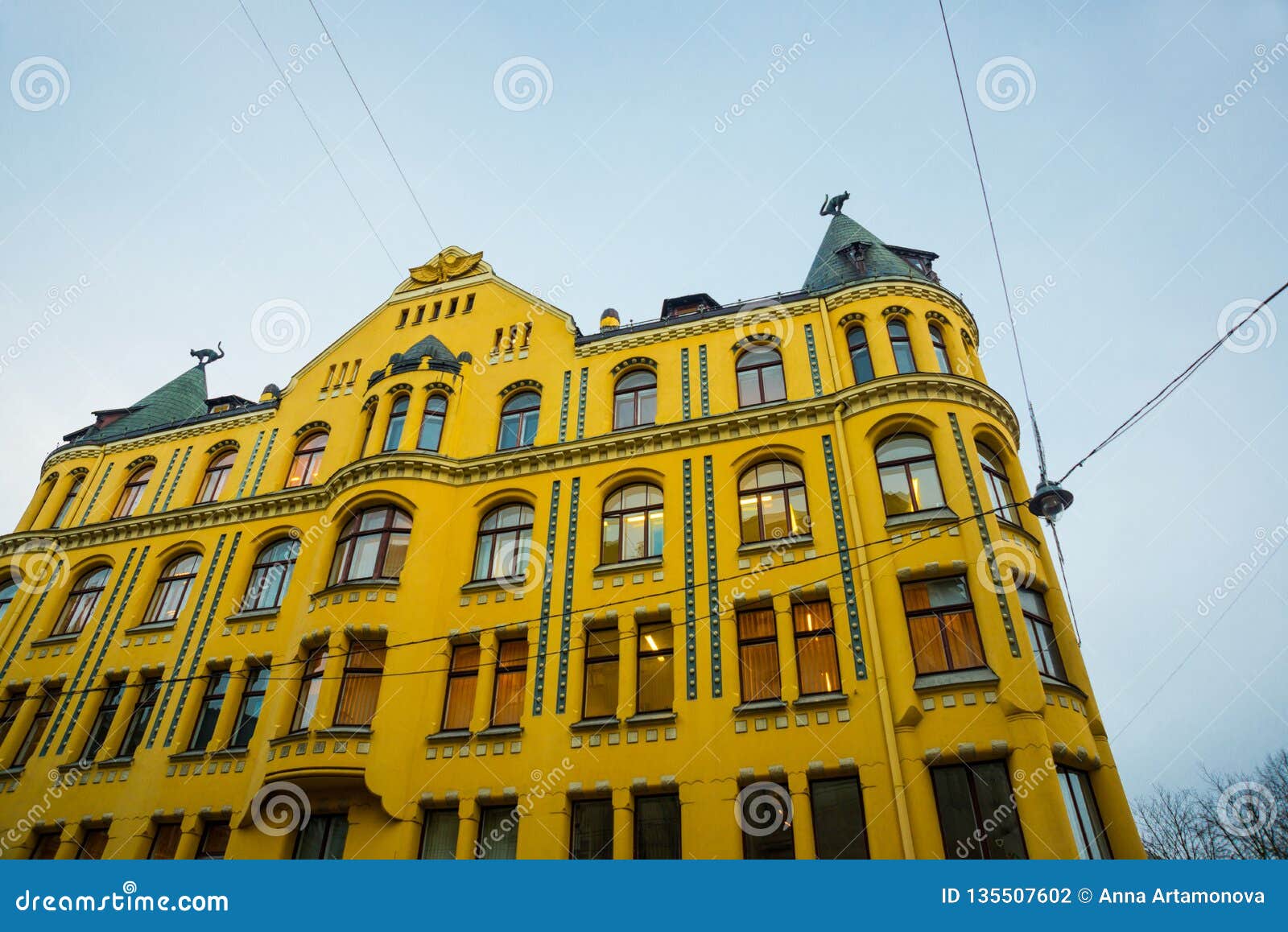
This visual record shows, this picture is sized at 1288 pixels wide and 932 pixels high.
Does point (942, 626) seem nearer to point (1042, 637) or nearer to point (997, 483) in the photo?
point (1042, 637)

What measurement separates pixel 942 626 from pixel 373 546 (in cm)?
1370

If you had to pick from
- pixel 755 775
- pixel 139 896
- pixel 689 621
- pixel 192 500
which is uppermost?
pixel 192 500

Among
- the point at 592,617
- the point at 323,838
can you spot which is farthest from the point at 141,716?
the point at 592,617

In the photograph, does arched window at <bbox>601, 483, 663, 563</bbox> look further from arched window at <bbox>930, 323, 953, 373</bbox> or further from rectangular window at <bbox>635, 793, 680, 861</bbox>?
arched window at <bbox>930, 323, 953, 373</bbox>

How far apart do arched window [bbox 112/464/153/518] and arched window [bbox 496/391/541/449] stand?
12971mm

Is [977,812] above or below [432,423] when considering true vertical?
below

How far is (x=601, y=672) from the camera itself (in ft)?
58.0

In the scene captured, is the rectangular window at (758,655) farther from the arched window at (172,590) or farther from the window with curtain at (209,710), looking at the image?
the arched window at (172,590)

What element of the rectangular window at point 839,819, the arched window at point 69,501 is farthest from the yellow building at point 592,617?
the arched window at point 69,501

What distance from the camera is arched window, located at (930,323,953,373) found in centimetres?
2025

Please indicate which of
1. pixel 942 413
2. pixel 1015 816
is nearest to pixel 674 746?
pixel 1015 816

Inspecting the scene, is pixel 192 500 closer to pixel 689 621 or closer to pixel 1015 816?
pixel 689 621

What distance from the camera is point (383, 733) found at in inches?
667

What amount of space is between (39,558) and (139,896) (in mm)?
20502
